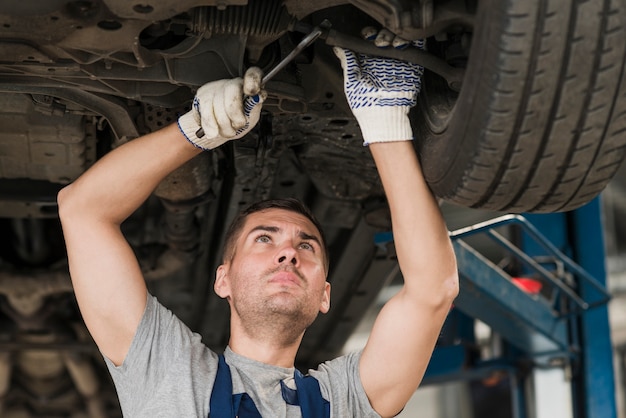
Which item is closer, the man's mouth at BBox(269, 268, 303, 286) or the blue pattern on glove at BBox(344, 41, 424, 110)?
the blue pattern on glove at BBox(344, 41, 424, 110)

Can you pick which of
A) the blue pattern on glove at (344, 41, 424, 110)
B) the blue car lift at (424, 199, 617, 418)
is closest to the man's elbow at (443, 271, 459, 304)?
the blue pattern on glove at (344, 41, 424, 110)

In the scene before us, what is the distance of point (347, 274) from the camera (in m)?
3.63

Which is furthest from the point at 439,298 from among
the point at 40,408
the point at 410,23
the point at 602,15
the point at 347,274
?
the point at 40,408

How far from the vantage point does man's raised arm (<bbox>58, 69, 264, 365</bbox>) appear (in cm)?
209

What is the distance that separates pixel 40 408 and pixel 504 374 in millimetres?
2152

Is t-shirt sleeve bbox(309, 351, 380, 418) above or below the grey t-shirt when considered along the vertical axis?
below

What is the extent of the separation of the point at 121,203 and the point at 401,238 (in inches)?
23.2

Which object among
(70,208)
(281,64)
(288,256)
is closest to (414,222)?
(288,256)

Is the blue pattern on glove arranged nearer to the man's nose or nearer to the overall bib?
the man's nose

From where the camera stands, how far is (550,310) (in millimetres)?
4297

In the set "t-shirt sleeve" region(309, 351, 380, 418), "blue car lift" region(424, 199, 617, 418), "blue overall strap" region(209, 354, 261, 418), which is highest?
"blue overall strap" region(209, 354, 261, 418)

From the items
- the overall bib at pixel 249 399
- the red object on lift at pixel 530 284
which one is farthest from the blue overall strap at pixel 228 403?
the red object on lift at pixel 530 284

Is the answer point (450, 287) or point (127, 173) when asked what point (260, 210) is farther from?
point (450, 287)

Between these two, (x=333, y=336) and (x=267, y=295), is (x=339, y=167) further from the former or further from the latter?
(x=333, y=336)
